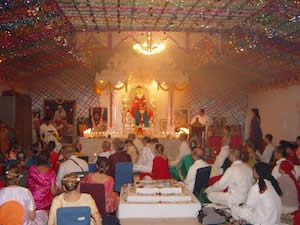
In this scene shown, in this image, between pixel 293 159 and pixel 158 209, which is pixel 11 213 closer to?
pixel 158 209

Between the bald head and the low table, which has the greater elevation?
the bald head

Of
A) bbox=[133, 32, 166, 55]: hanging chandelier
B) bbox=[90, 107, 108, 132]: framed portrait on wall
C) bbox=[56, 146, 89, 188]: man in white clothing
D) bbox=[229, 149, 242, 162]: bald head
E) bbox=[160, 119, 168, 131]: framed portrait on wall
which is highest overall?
bbox=[133, 32, 166, 55]: hanging chandelier

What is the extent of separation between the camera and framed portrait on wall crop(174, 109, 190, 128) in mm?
14992

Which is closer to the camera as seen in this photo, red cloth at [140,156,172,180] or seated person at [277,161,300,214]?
seated person at [277,161,300,214]

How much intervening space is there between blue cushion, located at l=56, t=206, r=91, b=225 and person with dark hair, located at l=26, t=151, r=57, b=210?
1.86 metres

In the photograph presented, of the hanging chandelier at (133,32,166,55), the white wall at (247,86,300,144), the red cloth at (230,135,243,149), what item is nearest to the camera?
the white wall at (247,86,300,144)

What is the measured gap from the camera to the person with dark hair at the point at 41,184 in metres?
5.42

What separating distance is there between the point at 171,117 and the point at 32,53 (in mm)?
5760

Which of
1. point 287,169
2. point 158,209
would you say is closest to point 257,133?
point 287,169

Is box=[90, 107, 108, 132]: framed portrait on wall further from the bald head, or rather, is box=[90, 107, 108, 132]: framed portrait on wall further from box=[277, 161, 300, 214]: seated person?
box=[277, 161, 300, 214]: seated person

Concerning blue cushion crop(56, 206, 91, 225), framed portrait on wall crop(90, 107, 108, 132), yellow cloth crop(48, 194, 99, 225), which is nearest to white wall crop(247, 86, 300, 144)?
framed portrait on wall crop(90, 107, 108, 132)

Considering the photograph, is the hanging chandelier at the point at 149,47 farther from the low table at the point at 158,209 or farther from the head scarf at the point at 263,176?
the head scarf at the point at 263,176

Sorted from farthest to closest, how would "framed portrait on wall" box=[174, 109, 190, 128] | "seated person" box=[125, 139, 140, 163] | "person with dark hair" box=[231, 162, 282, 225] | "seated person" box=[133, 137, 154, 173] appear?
"framed portrait on wall" box=[174, 109, 190, 128]
"seated person" box=[125, 139, 140, 163]
"seated person" box=[133, 137, 154, 173]
"person with dark hair" box=[231, 162, 282, 225]

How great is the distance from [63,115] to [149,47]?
429 cm
